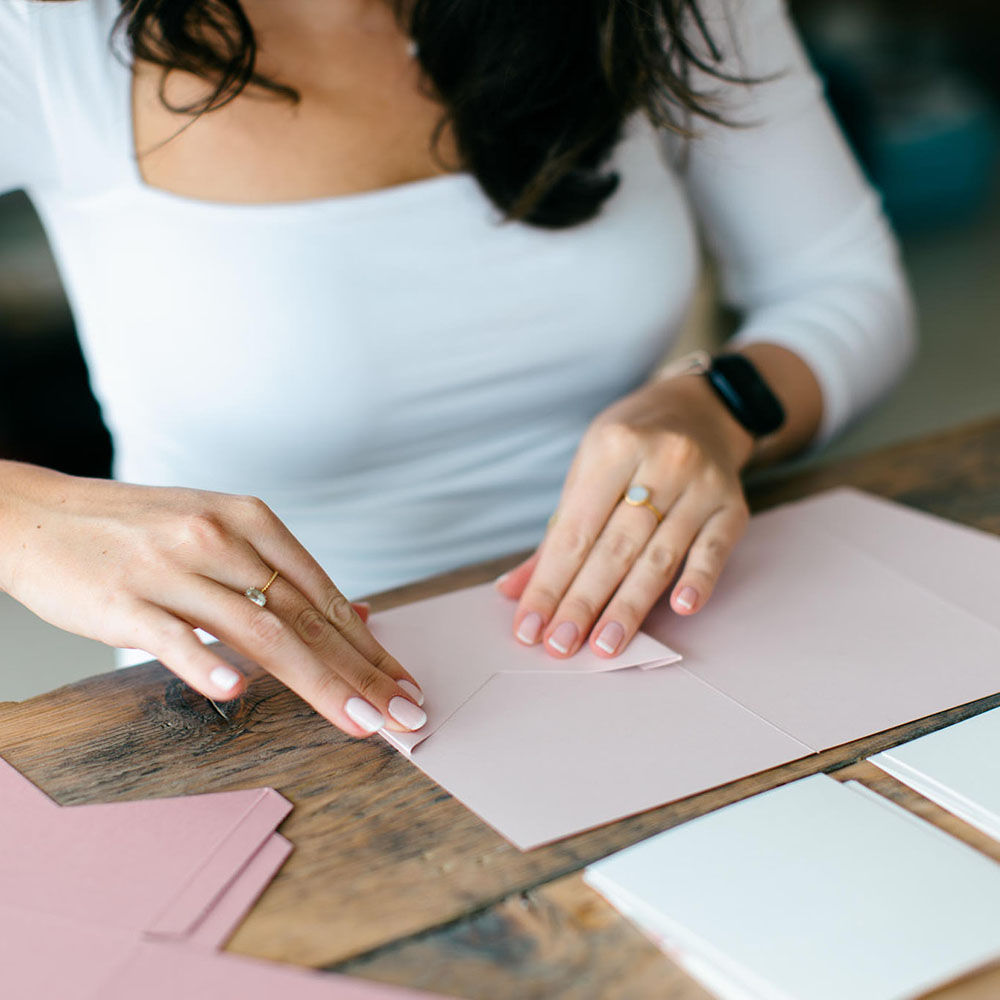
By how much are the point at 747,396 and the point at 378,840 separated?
23.3 inches

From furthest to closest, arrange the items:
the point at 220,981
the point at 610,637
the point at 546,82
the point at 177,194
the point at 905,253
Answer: the point at 905,253 < the point at 546,82 < the point at 177,194 < the point at 610,637 < the point at 220,981

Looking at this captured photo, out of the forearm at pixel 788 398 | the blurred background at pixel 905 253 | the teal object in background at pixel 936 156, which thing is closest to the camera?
the forearm at pixel 788 398

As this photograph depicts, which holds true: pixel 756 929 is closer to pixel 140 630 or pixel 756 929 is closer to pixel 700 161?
pixel 140 630

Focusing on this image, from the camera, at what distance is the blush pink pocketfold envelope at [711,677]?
54 centimetres

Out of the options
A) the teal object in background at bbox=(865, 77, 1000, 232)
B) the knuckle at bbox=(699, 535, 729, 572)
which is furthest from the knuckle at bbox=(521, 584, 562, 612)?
the teal object in background at bbox=(865, 77, 1000, 232)

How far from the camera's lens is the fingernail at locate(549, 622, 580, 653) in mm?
662

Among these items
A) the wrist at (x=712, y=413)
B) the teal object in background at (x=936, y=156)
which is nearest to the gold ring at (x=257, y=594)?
the wrist at (x=712, y=413)

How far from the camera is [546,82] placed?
3.15 ft

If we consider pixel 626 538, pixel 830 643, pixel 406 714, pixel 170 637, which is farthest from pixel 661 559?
pixel 170 637

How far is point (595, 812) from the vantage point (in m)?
0.51

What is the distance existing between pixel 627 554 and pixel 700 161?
58 cm

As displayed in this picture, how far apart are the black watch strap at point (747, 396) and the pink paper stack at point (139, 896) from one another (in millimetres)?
579

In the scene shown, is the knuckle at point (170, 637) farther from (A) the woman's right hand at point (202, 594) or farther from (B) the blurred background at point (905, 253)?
(B) the blurred background at point (905, 253)

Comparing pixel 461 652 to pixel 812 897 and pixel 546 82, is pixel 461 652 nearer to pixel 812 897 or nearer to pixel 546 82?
pixel 812 897
